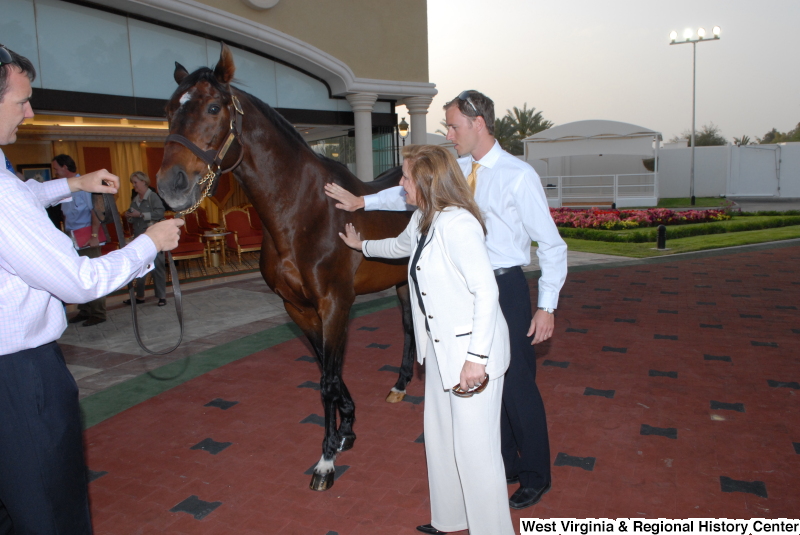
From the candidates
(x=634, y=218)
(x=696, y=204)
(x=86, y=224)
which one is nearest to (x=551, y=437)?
(x=86, y=224)

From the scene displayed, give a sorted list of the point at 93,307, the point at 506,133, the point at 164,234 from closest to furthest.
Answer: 1. the point at 164,234
2. the point at 93,307
3. the point at 506,133

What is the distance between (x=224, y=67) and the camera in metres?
2.87

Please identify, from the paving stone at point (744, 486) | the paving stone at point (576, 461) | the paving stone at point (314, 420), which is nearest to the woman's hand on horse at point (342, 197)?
the paving stone at point (314, 420)

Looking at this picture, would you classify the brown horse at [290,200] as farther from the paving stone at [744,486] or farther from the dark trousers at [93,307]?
the dark trousers at [93,307]

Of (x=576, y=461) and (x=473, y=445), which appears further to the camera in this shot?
(x=576, y=461)

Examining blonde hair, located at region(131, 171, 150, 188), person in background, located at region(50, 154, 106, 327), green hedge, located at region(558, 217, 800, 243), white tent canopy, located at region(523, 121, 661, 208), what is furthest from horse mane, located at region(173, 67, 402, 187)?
white tent canopy, located at region(523, 121, 661, 208)

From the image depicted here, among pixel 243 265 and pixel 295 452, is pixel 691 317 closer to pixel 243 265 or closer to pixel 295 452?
pixel 295 452

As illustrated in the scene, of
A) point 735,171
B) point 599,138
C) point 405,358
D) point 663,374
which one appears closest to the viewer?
point 405,358

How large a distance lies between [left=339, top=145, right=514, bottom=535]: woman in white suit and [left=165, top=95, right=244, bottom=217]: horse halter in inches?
40.9

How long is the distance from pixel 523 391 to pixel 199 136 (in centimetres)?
209

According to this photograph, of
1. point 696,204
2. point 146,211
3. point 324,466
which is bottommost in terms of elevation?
point 324,466

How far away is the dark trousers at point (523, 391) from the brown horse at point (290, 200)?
3.68 feet

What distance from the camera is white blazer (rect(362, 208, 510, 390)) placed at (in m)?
2.16

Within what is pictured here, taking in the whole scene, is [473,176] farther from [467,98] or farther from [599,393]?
[599,393]
